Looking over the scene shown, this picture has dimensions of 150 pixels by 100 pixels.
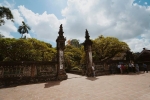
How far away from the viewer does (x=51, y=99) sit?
532cm

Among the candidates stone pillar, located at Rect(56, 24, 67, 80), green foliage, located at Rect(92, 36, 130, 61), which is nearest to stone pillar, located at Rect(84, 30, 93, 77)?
stone pillar, located at Rect(56, 24, 67, 80)

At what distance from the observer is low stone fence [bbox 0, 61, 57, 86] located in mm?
9779

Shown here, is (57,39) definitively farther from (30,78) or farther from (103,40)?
(103,40)

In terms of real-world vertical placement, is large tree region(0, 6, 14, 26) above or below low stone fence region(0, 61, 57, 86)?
above

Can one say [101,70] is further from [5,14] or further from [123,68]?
[5,14]

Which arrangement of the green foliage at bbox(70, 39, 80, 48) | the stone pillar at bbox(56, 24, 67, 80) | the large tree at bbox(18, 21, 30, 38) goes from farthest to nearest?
1. the green foliage at bbox(70, 39, 80, 48)
2. the large tree at bbox(18, 21, 30, 38)
3. the stone pillar at bbox(56, 24, 67, 80)

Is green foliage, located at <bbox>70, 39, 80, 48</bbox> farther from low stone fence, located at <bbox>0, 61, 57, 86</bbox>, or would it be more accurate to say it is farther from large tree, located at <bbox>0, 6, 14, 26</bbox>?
low stone fence, located at <bbox>0, 61, 57, 86</bbox>

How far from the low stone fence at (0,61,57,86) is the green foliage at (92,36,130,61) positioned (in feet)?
50.7

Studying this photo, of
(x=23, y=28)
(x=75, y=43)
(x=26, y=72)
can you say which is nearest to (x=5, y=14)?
(x=26, y=72)

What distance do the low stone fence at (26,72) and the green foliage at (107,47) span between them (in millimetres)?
15455

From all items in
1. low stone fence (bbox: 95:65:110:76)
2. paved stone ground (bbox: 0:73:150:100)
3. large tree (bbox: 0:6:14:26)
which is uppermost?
large tree (bbox: 0:6:14:26)

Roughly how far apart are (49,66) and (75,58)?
24.3m

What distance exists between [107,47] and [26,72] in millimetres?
18588

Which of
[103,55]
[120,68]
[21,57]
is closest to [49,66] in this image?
[120,68]
